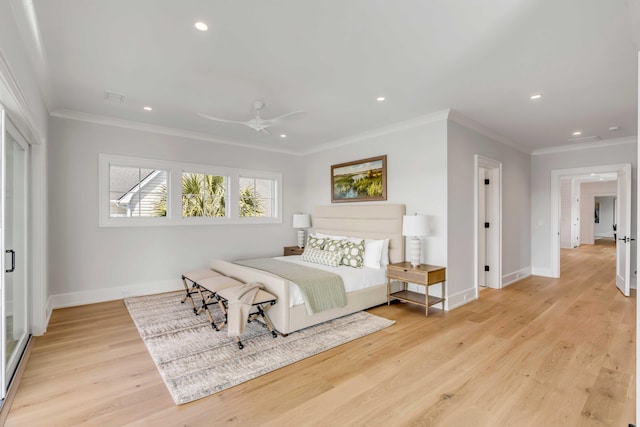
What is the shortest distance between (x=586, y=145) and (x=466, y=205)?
3.21m

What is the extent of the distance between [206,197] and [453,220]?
3.99 m

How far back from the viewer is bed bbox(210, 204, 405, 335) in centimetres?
324

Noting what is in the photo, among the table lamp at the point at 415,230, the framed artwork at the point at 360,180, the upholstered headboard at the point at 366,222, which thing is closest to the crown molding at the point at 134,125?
the framed artwork at the point at 360,180

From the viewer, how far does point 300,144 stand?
19.4 ft

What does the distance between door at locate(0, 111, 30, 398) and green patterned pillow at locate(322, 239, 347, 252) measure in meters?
3.36

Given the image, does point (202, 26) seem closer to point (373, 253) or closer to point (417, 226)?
point (417, 226)

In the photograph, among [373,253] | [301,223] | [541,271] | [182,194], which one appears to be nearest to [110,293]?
[182,194]

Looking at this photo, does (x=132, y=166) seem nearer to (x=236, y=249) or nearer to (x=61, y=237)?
(x=61, y=237)

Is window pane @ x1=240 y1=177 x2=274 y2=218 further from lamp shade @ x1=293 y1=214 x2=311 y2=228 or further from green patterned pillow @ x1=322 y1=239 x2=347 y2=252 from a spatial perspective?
green patterned pillow @ x1=322 y1=239 x2=347 y2=252

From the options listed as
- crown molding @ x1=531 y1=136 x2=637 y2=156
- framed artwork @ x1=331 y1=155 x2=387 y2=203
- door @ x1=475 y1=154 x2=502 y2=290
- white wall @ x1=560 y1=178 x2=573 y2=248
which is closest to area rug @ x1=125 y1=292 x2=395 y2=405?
framed artwork @ x1=331 y1=155 x2=387 y2=203

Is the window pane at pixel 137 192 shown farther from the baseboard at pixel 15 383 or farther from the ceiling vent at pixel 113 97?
the baseboard at pixel 15 383

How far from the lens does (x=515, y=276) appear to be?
5.79 metres

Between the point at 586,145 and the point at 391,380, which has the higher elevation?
the point at 586,145

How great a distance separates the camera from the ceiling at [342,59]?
2078 millimetres
